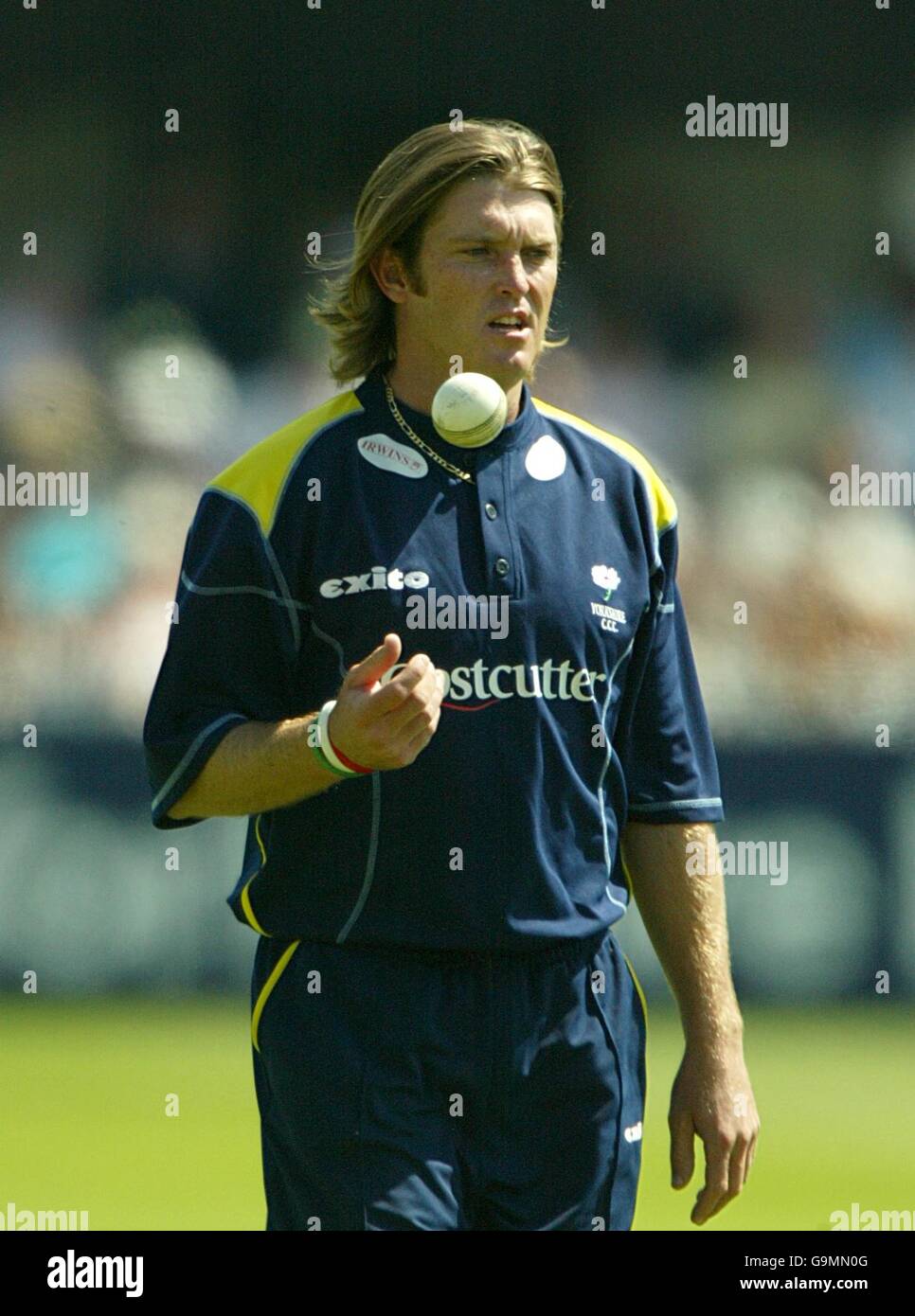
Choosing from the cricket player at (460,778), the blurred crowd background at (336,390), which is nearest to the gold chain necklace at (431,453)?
the cricket player at (460,778)

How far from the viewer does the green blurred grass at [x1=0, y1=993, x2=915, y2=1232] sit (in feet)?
18.2

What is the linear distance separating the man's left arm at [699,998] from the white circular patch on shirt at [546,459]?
626 mm

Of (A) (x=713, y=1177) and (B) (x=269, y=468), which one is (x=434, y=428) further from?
(A) (x=713, y=1177)

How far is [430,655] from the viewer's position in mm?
2973

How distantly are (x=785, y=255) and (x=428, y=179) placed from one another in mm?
6497

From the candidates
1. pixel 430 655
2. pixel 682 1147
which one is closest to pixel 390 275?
pixel 430 655

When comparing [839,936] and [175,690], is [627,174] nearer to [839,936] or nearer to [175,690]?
[839,936]

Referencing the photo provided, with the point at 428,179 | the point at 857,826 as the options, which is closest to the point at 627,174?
the point at 857,826

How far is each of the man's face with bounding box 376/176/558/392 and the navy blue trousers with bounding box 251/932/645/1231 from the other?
1.01 meters

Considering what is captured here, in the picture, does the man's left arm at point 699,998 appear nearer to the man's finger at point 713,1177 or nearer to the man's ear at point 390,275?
the man's finger at point 713,1177

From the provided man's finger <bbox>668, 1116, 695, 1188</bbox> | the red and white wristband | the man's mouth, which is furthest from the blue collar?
man's finger <bbox>668, 1116, 695, 1188</bbox>

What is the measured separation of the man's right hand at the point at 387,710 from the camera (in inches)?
102

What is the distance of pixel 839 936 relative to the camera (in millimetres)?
7703
